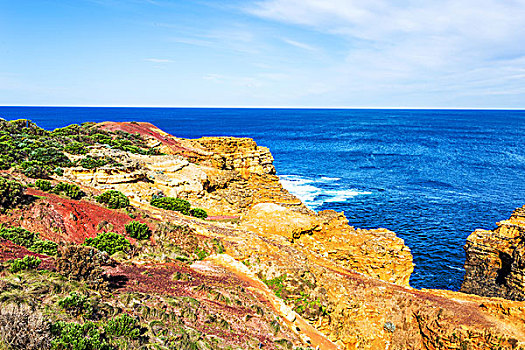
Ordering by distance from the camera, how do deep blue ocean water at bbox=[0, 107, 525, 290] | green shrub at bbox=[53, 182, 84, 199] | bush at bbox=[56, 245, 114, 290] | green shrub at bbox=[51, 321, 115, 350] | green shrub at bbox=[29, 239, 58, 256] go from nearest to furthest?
green shrub at bbox=[51, 321, 115, 350] → bush at bbox=[56, 245, 114, 290] → green shrub at bbox=[29, 239, 58, 256] → green shrub at bbox=[53, 182, 84, 199] → deep blue ocean water at bbox=[0, 107, 525, 290]

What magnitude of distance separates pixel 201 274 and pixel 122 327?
6078 millimetres

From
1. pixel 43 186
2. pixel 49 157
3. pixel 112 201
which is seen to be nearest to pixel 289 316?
pixel 112 201

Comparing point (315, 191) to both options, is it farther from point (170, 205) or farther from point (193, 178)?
point (170, 205)

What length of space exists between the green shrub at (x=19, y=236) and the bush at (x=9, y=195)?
1853 mm

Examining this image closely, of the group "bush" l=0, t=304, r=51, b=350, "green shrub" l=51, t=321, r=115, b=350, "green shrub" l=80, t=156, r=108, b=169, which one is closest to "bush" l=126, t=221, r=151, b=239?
"green shrub" l=51, t=321, r=115, b=350

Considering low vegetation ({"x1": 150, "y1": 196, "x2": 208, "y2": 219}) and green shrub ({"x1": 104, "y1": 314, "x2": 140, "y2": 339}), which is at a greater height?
green shrub ({"x1": 104, "y1": 314, "x2": 140, "y2": 339})

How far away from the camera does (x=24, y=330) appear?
6.32m

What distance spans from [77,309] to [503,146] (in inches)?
5382

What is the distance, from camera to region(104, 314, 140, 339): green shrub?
7.98 m

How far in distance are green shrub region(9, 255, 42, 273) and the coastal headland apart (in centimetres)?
4

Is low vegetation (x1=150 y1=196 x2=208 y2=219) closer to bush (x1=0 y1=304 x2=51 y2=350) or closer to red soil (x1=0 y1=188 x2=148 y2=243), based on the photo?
red soil (x1=0 y1=188 x2=148 y2=243)

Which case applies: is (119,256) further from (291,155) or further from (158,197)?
(291,155)

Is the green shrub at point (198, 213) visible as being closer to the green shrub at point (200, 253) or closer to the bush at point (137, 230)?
the green shrub at point (200, 253)

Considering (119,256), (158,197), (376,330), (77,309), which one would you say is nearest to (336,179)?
(158,197)
